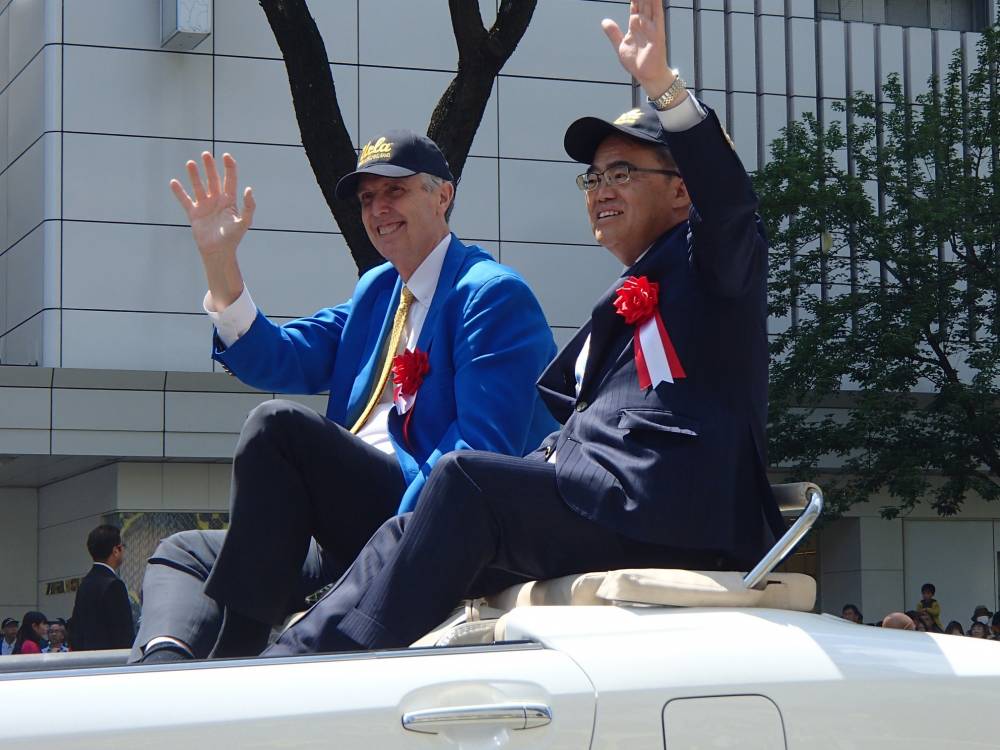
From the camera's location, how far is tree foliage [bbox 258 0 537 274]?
8898 millimetres

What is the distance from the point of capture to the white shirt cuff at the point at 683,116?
2.79 m

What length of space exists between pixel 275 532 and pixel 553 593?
61cm

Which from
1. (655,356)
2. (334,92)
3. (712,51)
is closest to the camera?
(655,356)

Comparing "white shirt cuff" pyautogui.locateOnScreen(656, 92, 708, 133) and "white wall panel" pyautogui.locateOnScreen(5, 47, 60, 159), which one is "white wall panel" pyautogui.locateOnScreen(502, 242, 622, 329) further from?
"white shirt cuff" pyautogui.locateOnScreen(656, 92, 708, 133)

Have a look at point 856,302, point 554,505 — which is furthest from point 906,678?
point 856,302

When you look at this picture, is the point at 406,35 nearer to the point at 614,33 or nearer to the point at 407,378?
the point at 407,378

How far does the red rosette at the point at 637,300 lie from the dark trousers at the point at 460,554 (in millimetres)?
344

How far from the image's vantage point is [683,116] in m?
2.79

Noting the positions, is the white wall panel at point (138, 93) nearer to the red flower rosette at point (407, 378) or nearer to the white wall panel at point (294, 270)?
the white wall panel at point (294, 270)

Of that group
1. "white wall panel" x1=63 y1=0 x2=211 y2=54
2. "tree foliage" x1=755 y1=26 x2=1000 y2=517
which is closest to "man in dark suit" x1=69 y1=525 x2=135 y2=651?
"tree foliage" x1=755 y1=26 x2=1000 y2=517

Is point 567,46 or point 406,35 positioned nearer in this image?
point 406,35

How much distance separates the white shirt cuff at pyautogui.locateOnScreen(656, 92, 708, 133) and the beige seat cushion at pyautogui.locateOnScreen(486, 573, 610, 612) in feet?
2.77

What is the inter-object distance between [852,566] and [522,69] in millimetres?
8599

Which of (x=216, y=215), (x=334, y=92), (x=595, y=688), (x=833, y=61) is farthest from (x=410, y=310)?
(x=833, y=61)
